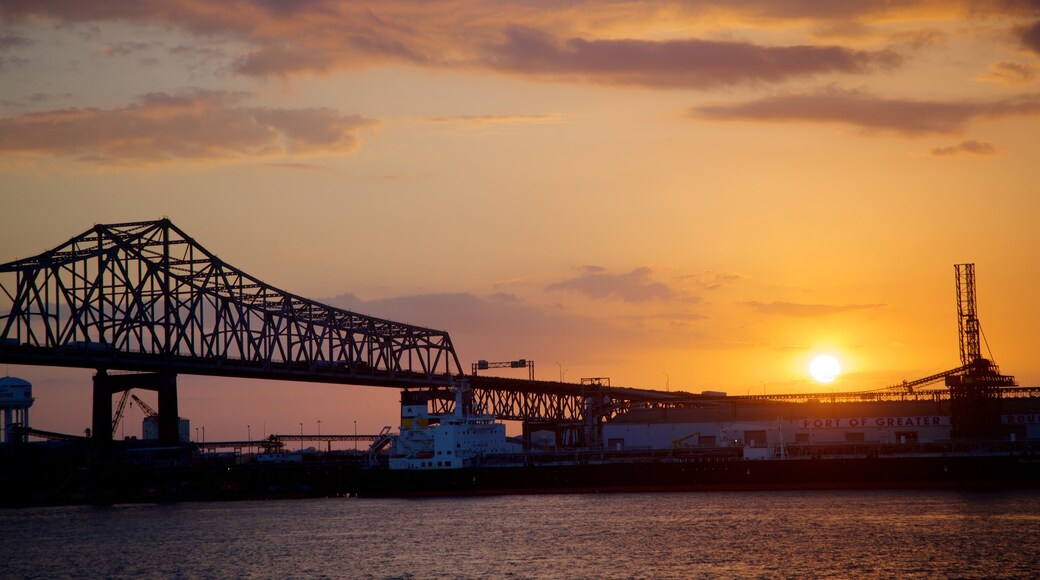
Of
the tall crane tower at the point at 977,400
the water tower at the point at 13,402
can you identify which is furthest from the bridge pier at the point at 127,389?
the tall crane tower at the point at 977,400

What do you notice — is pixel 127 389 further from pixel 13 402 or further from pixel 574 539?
pixel 574 539

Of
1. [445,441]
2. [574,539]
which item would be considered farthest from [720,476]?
[574,539]

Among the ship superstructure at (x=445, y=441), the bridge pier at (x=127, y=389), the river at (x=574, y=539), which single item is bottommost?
the river at (x=574, y=539)

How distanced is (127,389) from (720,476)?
6403 cm

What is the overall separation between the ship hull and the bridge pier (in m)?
27.0

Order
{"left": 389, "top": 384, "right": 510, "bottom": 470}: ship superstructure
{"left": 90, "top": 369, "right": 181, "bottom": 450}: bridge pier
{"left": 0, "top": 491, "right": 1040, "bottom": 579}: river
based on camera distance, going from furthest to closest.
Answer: {"left": 90, "top": 369, "right": 181, "bottom": 450}: bridge pier → {"left": 389, "top": 384, "right": 510, "bottom": 470}: ship superstructure → {"left": 0, "top": 491, "right": 1040, "bottom": 579}: river

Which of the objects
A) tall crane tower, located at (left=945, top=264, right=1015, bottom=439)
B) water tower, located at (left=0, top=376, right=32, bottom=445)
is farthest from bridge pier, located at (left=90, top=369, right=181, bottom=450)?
tall crane tower, located at (left=945, top=264, right=1015, bottom=439)

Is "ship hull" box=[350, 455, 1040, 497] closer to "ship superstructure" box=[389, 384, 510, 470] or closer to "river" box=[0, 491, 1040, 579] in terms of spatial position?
"ship superstructure" box=[389, 384, 510, 470]

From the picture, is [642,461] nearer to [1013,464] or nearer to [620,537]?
[1013,464]

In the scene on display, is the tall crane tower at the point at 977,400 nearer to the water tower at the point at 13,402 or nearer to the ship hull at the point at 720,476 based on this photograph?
the ship hull at the point at 720,476

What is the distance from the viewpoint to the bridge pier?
130m

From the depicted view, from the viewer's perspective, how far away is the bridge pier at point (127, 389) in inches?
5098

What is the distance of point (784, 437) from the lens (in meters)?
131

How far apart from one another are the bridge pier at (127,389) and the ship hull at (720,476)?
26980 millimetres
